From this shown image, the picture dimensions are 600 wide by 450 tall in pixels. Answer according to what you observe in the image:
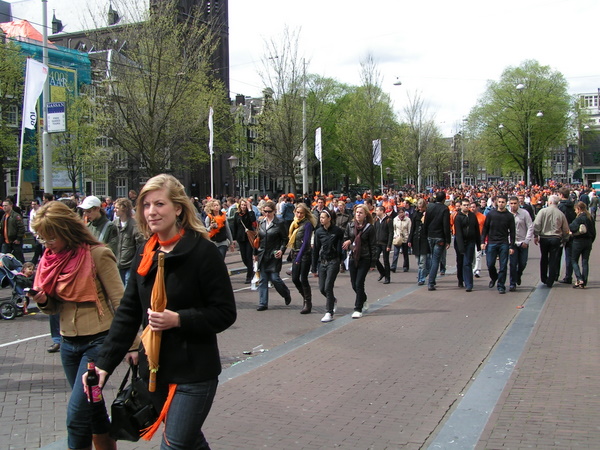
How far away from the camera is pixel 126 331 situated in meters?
2.95

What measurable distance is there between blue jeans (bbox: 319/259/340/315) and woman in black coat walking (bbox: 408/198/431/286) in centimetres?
337

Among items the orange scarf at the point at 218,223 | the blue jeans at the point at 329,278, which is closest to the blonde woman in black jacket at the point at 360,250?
the blue jeans at the point at 329,278

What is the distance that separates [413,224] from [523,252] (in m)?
2.66

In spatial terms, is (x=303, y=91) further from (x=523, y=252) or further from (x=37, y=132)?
(x=37, y=132)

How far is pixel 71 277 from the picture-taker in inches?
139

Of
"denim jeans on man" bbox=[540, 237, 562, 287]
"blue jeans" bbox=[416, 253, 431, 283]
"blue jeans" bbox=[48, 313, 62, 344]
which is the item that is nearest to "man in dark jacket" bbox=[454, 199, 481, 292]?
"blue jeans" bbox=[416, 253, 431, 283]

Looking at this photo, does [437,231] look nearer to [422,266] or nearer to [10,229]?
[422,266]

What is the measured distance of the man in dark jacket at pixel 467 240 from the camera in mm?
11359

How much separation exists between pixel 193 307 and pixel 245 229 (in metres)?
10.1

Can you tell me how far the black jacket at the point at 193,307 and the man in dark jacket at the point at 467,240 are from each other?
30.4 feet

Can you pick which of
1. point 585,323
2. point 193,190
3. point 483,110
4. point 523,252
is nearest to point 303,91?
point 523,252

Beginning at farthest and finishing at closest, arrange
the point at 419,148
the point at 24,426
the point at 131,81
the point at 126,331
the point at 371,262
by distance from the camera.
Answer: the point at 419,148
the point at 131,81
the point at 371,262
the point at 24,426
the point at 126,331

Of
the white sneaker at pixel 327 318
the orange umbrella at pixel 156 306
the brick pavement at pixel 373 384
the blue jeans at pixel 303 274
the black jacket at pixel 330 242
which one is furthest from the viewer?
the blue jeans at pixel 303 274

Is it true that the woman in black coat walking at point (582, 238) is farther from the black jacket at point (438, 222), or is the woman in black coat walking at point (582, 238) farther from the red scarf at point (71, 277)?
the red scarf at point (71, 277)
